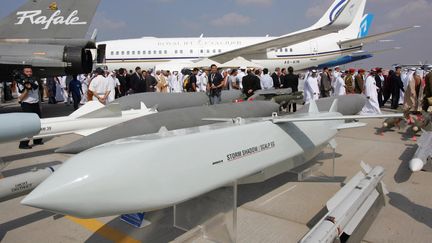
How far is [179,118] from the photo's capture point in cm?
468

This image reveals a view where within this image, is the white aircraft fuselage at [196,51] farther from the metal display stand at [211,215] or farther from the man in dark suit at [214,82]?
the metal display stand at [211,215]

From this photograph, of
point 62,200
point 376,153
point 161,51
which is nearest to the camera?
point 62,200

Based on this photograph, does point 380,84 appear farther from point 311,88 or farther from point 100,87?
point 100,87

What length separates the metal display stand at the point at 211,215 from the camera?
9.23 feet

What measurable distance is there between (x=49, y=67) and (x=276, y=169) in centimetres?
841

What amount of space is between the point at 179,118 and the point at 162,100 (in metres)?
2.14

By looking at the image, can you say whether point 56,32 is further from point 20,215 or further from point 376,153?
point 376,153

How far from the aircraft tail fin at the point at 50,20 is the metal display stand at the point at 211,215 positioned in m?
9.75

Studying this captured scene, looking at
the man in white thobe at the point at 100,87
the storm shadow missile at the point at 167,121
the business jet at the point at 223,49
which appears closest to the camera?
the storm shadow missile at the point at 167,121

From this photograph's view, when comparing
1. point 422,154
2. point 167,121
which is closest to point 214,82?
point 167,121

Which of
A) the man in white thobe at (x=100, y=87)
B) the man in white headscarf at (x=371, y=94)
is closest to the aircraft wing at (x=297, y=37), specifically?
the man in white headscarf at (x=371, y=94)

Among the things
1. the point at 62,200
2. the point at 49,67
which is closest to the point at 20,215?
the point at 62,200

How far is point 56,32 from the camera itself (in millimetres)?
10602

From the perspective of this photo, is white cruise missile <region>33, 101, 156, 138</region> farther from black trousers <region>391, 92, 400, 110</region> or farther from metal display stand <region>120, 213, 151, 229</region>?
black trousers <region>391, 92, 400, 110</region>
